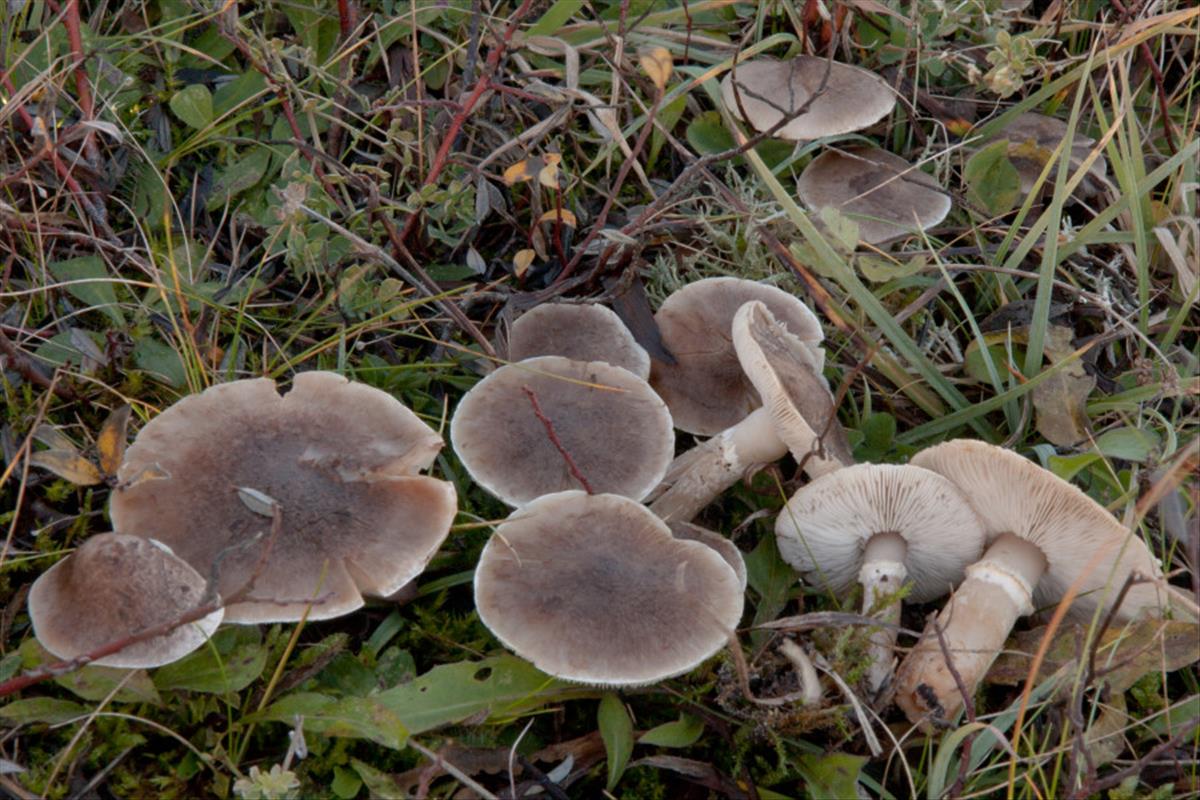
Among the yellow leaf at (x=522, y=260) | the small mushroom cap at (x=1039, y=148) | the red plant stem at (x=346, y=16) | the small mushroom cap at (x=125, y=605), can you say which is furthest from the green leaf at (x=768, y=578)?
the red plant stem at (x=346, y=16)

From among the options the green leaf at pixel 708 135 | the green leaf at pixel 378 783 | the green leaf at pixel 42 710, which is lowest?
the green leaf at pixel 378 783

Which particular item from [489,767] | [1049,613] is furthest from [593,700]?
[1049,613]

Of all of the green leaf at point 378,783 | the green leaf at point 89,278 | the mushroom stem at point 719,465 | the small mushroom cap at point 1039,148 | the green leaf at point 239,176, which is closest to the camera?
the green leaf at point 378,783

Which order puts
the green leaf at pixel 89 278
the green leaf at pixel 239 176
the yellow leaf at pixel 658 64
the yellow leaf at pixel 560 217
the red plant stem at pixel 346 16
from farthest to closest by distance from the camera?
the red plant stem at pixel 346 16, the green leaf at pixel 239 176, the yellow leaf at pixel 560 217, the green leaf at pixel 89 278, the yellow leaf at pixel 658 64

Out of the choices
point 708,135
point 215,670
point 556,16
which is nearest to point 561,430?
point 215,670

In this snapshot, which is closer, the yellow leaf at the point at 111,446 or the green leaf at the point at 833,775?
the green leaf at the point at 833,775

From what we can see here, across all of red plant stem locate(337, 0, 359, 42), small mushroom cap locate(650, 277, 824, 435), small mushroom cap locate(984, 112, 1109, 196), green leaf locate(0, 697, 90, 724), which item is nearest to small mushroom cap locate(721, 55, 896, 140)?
small mushroom cap locate(984, 112, 1109, 196)

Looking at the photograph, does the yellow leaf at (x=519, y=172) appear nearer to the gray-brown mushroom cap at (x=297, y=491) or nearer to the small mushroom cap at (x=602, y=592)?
the gray-brown mushroom cap at (x=297, y=491)

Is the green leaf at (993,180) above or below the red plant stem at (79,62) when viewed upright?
below
